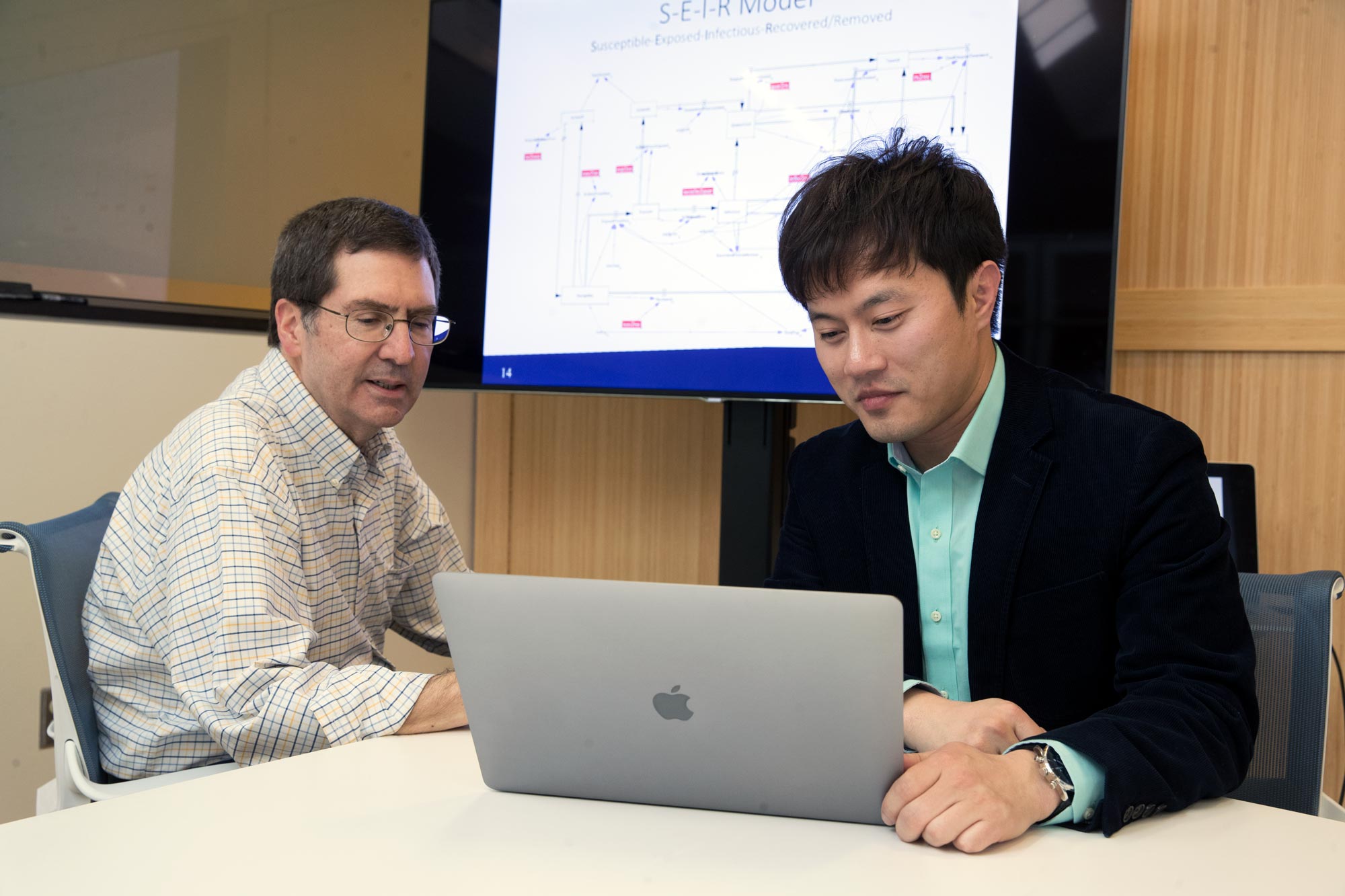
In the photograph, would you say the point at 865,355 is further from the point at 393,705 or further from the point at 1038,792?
the point at 393,705

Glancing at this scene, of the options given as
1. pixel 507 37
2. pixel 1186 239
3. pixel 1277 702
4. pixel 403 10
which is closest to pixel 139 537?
pixel 1277 702

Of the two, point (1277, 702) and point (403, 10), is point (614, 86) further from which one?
point (1277, 702)

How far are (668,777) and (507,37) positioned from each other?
7.01 feet

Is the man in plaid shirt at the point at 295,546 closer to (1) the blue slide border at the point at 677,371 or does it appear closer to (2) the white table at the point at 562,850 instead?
(2) the white table at the point at 562,850

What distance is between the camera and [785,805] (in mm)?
922

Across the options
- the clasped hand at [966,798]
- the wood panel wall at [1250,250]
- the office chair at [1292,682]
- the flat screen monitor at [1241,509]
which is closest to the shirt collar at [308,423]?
the clasped hand at [966,798]

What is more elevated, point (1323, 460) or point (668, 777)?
point (1323, 460)

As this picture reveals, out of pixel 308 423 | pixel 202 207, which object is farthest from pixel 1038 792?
pixel 202 207

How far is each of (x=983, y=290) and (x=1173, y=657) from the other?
49 centimetres

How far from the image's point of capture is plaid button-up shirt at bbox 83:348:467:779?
1.29m

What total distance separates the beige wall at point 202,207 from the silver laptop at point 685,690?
168 centimetres

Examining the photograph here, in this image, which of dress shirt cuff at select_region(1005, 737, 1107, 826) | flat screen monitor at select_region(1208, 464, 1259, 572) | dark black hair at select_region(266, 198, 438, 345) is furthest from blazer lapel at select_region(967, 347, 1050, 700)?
dark black hair at select_region(266, 198, 438, 345)

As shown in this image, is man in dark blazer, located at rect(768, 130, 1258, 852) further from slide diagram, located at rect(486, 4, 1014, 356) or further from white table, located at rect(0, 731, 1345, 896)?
slide diagram, located at rect(486, 4, 1014, 356)

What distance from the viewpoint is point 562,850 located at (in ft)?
2.80
